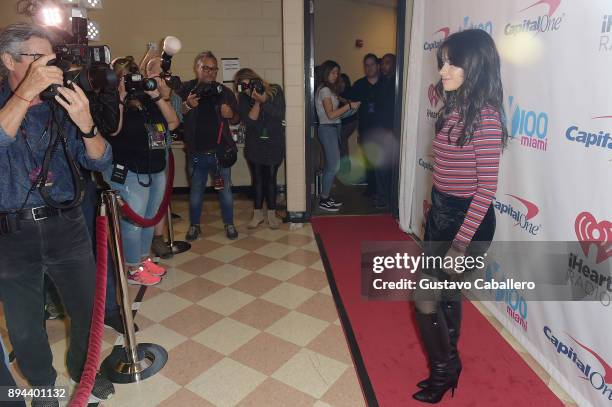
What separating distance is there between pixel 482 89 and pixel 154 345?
2.05 metres

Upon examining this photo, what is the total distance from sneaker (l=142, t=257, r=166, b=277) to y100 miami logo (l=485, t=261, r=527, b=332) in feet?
7.51

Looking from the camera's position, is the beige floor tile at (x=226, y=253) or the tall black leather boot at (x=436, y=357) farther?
the beige floor tile at (x=226, y=253)

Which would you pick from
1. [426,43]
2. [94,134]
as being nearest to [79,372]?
[94,134]

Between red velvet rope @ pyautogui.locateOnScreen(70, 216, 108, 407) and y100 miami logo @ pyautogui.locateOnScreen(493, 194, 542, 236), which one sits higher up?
y100 miami logo @ pyautogui.locateOnScreen(493, 194, 542, 236)

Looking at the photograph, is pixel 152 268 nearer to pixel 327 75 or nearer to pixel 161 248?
pixel 161 248

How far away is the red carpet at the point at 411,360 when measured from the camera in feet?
6.32

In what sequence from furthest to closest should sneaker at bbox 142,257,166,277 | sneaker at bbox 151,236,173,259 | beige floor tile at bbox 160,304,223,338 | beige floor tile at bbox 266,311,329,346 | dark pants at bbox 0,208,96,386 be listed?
sneaker at bbox 151,236,173,259 < sneaker at bbox 142,257,166,277 < beige floor tile at bbox 160,304,223,338 < beige floor tile at bbox 266,311,329,346 < dark pants at bbox 0,208,96,386

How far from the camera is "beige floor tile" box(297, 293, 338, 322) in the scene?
2.63m

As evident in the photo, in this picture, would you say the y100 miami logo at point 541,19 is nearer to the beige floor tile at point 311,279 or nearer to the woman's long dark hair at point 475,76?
the woman's long dark hair at point 475,76

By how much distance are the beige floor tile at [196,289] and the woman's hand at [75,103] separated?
1629mm

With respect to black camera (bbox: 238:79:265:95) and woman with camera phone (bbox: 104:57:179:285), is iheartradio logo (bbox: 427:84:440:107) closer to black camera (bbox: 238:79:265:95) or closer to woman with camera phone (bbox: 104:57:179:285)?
black camera (bbox: 238:79:265:95)

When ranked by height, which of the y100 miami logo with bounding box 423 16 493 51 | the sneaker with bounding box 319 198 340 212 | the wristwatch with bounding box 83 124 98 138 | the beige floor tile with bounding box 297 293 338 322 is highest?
the y100 miami logo with bounding box 423 16 493 51

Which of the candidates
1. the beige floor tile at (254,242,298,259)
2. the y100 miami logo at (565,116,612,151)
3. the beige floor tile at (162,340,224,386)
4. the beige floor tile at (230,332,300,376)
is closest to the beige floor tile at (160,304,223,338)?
the beige floor tile at (162,340,224,386)

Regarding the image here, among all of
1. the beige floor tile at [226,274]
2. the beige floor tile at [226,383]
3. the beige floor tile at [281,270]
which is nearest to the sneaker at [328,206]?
the beige floor tile at [281,270]
